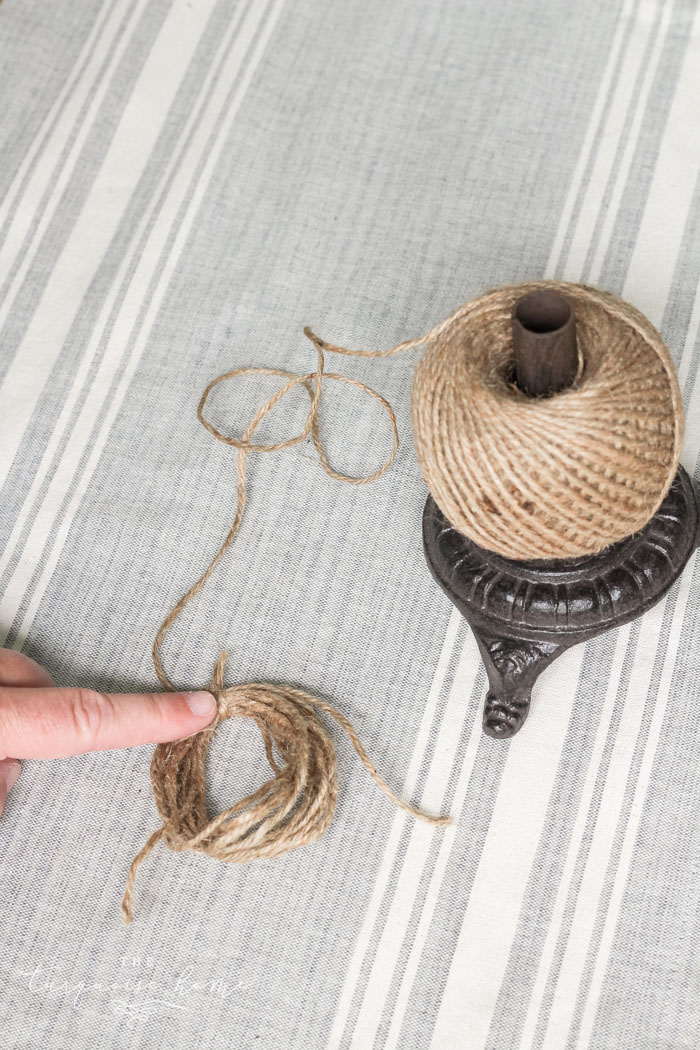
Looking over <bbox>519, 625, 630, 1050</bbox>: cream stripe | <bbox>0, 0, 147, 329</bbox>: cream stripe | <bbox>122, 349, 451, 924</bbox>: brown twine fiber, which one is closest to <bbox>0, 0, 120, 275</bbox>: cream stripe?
<bbox>0, 0, 147, 329</bbox>: cream stripe

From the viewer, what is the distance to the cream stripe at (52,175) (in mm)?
884

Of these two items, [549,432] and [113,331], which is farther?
[113,331]

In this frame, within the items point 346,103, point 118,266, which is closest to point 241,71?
point 346,103

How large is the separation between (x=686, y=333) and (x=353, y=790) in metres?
0.44

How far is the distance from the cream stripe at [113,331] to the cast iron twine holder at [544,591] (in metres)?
0.32

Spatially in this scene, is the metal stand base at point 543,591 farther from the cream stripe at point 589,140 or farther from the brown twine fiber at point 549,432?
the cream stripe at point 589,140

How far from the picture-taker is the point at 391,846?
0.68 metres

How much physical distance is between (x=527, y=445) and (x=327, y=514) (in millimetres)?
274

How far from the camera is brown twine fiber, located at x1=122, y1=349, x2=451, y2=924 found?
67 cm

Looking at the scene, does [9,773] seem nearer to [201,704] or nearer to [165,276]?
[201,704]

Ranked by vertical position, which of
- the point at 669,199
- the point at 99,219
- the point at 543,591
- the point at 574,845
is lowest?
the point at 574,845

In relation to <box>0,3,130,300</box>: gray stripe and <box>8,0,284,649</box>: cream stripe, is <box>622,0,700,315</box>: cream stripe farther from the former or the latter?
<box>0,3,130,300</box>: gray stripe

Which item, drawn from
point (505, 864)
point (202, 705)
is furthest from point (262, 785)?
point (505, 864)

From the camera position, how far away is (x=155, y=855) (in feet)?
2.26
